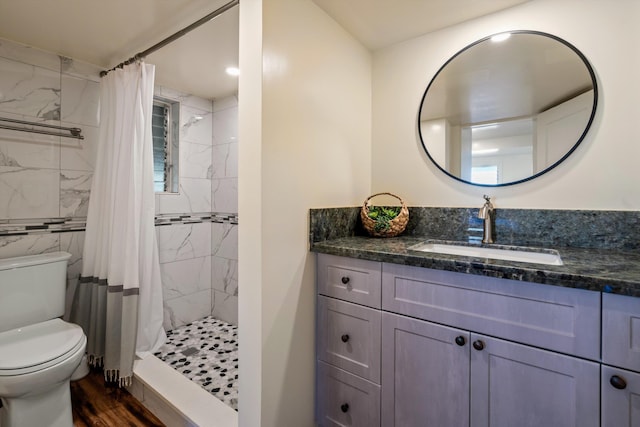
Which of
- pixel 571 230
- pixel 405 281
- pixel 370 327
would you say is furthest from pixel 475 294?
pixel 571 230

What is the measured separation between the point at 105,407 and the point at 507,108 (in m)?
2.74

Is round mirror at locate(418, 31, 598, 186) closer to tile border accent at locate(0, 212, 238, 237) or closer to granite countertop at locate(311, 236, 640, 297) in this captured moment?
granite countertop at locate(311, 236, 640, 297)

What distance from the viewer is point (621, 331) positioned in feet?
2.68

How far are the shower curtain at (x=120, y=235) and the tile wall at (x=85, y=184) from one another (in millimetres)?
179

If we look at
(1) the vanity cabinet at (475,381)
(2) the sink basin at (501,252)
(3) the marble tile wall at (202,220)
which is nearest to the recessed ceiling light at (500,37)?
(2) the sink basin at (501,252)

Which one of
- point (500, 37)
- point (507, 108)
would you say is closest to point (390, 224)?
point (507, 108)

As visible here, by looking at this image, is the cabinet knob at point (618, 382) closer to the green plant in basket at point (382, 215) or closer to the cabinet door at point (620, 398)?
the cabinet door at point (620, 398)

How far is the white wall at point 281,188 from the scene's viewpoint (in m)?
1.20

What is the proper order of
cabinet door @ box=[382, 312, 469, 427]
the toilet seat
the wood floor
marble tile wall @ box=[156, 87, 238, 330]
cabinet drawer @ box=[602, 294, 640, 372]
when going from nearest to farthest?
cabinet drawer @ box=[602, 294, 640, 372], cabinet door @ box=[382, 312, 469, 427], the toilet seat, the wood floor, marble tile wall @ box=[156, 87, 238, 330]

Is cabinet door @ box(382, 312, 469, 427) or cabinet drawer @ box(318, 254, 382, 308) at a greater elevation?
cabinet drawer @ box(318, 254, 382, 308)

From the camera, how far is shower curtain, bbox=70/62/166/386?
187 cm

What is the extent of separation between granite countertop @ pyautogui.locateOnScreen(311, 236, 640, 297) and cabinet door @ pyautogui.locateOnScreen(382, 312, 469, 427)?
244 mm

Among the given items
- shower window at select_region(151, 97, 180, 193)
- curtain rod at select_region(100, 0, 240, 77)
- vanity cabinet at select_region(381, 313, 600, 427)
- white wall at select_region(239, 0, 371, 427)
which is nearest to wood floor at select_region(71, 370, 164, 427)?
white wall at select_region(239, 0, 371, 427)

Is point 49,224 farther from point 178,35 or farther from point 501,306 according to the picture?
point 501,306
